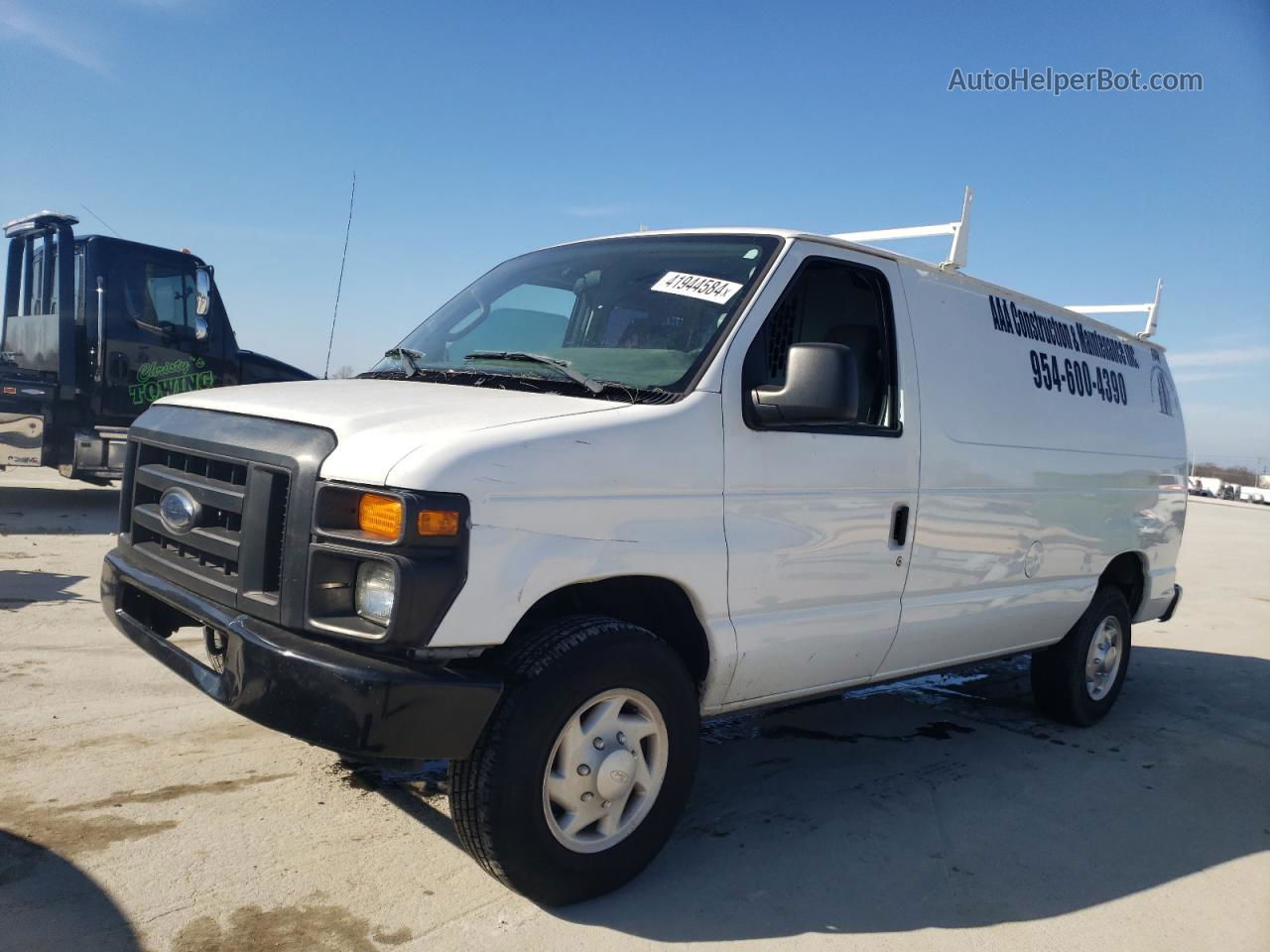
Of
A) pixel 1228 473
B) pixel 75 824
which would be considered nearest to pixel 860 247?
pixel 75 824

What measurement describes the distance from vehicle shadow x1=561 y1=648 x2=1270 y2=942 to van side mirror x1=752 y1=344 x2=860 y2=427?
5.11 ft

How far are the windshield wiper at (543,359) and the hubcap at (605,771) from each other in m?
1.00

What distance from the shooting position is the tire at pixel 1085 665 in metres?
5.50

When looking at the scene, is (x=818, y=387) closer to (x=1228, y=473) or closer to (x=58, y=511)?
(x=58, y=511)

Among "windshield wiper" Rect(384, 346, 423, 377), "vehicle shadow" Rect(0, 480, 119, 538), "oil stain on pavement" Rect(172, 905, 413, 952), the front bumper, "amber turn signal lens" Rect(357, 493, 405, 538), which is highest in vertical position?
"windshield wiper" Rect(384, 346, 423, 377)

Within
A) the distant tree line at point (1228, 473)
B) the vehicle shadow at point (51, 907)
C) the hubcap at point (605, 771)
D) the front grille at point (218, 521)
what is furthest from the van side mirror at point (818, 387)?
the distant tree line at point (1228, 473)

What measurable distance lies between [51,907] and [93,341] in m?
9.30

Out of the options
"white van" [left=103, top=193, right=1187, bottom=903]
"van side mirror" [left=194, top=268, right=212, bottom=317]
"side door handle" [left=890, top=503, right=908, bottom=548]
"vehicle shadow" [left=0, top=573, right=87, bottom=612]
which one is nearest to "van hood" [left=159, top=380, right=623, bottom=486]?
"white van" [left=103, top=193, right=1187, bottom=903]

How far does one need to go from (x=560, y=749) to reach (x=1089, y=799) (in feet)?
8.88

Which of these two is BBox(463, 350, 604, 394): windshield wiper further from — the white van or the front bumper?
the front bumper

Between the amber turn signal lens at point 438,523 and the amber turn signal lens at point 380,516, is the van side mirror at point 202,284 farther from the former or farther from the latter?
the amber turn signal lens at point 438,523

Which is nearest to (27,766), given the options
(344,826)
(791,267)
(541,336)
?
(344,826)

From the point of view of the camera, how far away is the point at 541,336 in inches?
153

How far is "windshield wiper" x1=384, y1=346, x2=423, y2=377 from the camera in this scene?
12.7ft
